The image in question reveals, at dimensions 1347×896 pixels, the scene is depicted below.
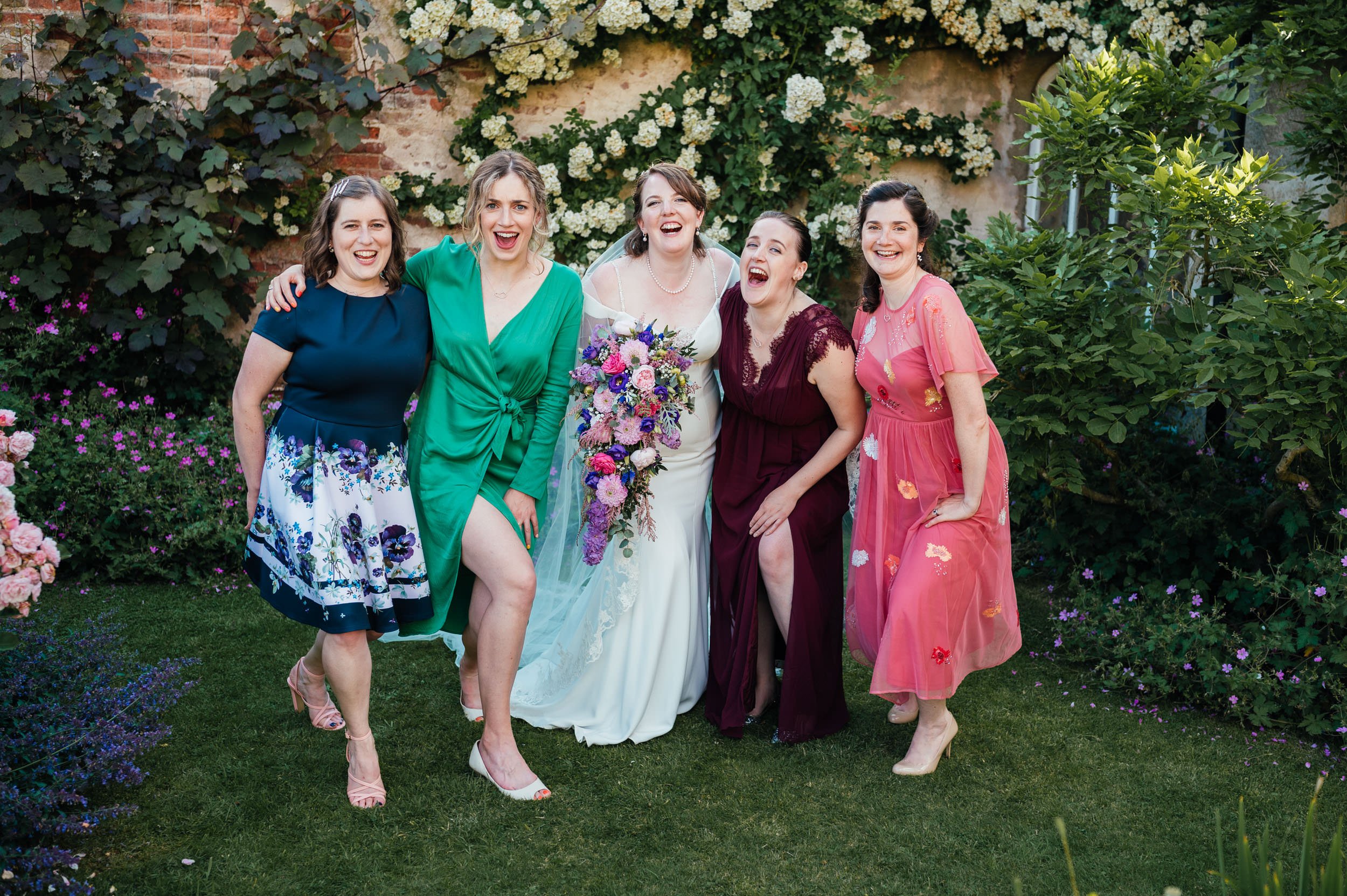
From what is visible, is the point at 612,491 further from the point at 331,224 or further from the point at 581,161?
the point at 581,161

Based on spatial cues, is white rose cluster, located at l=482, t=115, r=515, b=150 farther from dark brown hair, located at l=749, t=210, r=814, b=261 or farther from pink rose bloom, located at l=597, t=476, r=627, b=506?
pink rose bloom, located at l=597, t=476, r=627, b=506

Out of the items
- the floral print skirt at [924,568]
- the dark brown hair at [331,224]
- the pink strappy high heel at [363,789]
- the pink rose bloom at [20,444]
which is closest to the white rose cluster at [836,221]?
the floral print skirt at [924,568]

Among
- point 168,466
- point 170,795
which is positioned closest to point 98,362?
point 168,466

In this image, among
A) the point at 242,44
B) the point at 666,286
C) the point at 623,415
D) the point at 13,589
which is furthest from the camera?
the point at 242,44

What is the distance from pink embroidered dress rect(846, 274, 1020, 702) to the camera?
10.8 feet

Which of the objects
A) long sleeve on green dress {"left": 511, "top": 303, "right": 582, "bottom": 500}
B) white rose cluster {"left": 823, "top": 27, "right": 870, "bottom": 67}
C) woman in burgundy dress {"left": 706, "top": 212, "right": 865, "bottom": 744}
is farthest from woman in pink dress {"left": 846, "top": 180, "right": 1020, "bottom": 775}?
white rose cluster {"left": 823, "top": 27, "right": 870, "bottom": 67}

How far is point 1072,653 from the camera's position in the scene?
173 inches

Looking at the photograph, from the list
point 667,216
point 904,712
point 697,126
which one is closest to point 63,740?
point 667,216

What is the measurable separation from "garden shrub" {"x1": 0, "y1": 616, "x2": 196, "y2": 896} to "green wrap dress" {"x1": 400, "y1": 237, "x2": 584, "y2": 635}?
32.8 inches

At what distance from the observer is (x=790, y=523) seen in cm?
363

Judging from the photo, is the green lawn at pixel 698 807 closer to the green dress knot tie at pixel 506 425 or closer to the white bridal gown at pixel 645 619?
the white bridal gown at pixel 645 619

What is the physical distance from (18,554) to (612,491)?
1.73 metres

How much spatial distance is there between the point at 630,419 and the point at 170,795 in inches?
72.1

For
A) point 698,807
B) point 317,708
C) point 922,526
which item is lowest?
point 698,807
